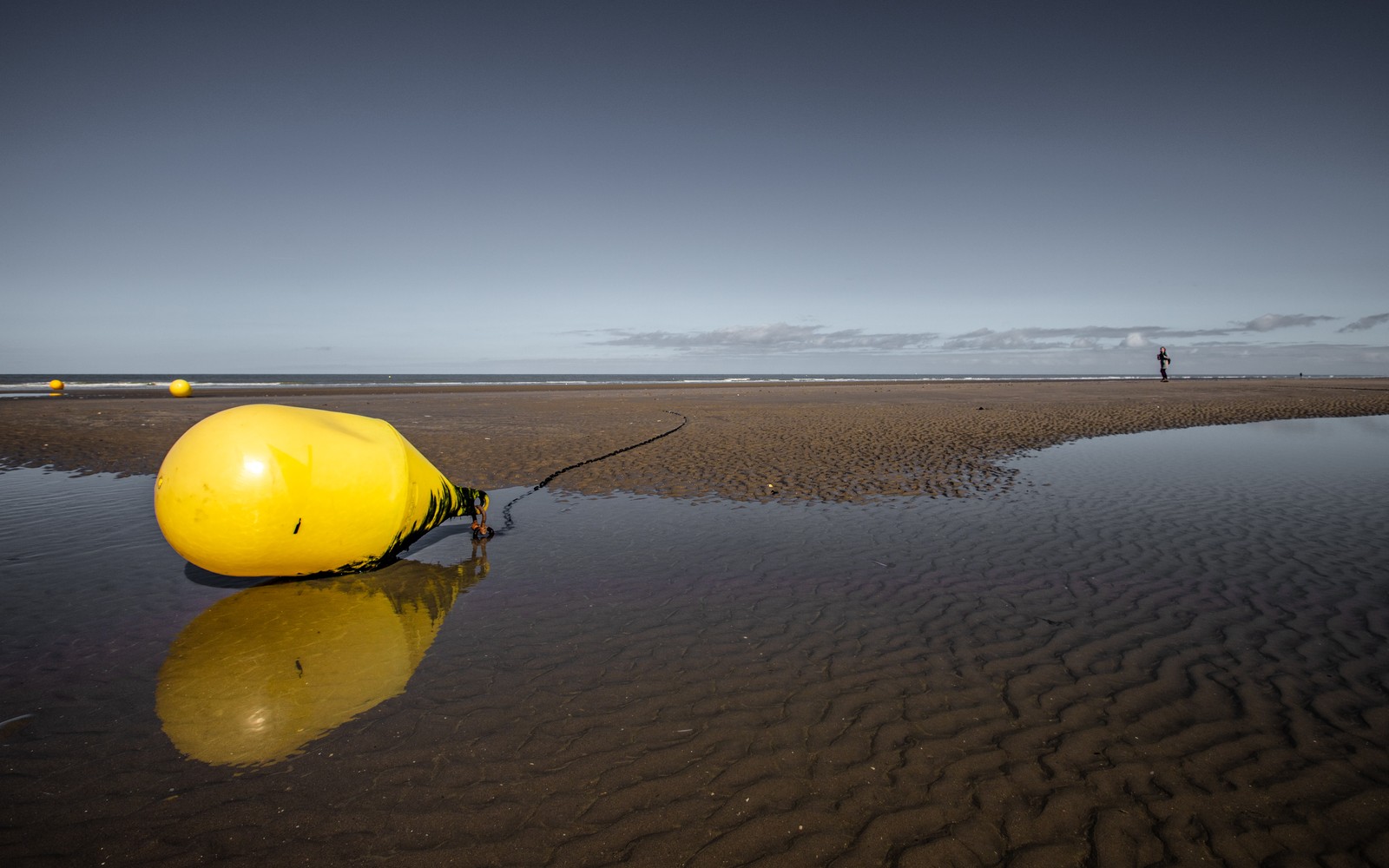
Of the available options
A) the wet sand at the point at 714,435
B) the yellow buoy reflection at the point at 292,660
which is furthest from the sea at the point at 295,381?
the yellow buoy reflection at the point at 292,660

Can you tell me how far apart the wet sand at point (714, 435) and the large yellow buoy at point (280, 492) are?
590cm

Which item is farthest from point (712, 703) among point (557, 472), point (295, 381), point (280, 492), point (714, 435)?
point (295, 381)

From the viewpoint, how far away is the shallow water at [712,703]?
3461 mm

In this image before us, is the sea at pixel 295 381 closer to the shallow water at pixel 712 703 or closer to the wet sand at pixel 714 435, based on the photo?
the wet sand at pixel 714 435

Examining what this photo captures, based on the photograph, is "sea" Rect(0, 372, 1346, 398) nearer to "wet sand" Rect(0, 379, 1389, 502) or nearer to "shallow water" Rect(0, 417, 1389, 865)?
"wet sand" Rect(0, 379, 1389, 502)

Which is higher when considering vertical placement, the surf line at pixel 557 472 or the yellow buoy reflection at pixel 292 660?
the surf line at pixel 557 472

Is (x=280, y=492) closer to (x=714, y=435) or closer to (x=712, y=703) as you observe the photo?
(x=712, y=703)

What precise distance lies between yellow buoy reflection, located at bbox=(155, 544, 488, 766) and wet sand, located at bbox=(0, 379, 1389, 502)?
19.8ft

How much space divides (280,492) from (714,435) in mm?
16271

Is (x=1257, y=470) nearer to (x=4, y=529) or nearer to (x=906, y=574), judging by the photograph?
(x=906, y=574)

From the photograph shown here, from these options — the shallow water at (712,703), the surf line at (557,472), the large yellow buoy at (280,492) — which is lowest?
the shallow water at (712,703)

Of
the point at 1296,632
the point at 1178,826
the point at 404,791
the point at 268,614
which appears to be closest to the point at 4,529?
the point at 268,614

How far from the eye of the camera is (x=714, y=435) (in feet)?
71.3

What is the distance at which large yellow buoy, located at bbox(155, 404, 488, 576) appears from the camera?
621 centimetres
